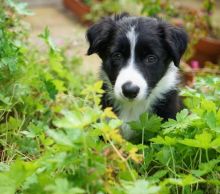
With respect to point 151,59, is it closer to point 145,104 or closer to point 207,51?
point 145,104

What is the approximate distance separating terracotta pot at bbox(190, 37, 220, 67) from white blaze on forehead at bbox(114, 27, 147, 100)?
3.74 m

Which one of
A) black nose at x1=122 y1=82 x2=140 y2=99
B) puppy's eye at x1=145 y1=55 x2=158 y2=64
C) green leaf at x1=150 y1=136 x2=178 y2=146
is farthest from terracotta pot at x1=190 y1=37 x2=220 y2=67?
green leaf at x1=150 y1=136 x2=178 y2=146

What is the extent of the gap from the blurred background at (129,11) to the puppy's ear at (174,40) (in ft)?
6.69

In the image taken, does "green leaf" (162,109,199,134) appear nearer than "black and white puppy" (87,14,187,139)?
Yes

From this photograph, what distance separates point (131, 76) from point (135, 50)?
9.4 inches

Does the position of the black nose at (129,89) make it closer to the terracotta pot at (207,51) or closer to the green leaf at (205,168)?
the green leaf at (205,168)

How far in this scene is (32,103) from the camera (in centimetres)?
413

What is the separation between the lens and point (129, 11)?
26.5ft

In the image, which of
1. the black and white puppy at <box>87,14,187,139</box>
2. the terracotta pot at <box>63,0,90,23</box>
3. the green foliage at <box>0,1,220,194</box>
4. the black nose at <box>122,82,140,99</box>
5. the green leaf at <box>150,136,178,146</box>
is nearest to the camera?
the green foliage at <box>0,1,220,194</box>

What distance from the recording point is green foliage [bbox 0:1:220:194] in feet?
7.55

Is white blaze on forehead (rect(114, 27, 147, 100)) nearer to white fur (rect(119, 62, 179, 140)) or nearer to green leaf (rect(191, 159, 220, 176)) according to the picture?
white fur (rect(119, 62, 179, 140))

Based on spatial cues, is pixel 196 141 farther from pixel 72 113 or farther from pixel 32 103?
pixel 32 103

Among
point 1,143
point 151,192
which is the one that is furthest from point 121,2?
point 151,192

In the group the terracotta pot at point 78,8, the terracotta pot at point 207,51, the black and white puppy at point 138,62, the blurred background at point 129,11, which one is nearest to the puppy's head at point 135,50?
the black and white puppy at point 138,62
